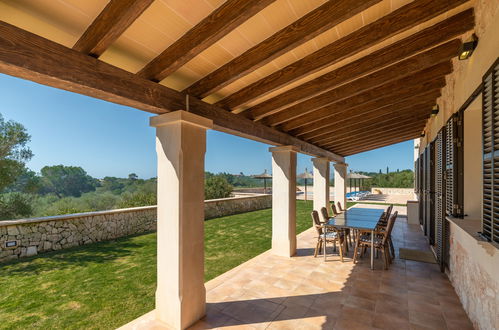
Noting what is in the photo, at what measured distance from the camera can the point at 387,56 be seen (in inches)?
117

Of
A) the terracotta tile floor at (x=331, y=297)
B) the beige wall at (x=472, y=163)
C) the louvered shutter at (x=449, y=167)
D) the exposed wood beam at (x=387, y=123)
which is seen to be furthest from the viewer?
the exposed wood beam at (x=387, y=123)

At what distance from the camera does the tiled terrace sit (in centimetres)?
301

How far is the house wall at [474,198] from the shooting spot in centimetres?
218

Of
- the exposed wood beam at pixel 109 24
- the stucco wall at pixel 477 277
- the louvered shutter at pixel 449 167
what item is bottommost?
the stucco wall at pixel 477 277

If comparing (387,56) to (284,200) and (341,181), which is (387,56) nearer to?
(284,200)

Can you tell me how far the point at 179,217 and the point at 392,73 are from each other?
3.75m

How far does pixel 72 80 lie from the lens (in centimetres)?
190

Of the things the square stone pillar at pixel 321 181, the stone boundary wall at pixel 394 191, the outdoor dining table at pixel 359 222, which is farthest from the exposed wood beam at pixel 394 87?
the stone boundary wall at pixel 394 191

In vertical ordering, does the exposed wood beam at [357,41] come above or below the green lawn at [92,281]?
above

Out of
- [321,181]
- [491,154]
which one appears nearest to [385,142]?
[321,181]

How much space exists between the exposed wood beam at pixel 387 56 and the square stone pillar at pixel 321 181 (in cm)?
588

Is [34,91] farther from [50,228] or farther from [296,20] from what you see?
[296,20]

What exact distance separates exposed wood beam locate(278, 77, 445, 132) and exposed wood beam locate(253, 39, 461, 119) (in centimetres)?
67

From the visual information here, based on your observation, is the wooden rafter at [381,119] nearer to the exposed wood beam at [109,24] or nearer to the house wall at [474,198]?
the house wall at [474,198]
